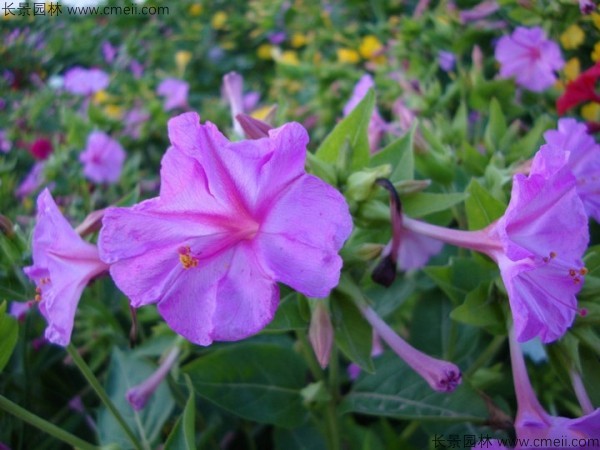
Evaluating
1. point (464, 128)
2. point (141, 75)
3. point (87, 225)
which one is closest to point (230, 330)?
point (87, 225)

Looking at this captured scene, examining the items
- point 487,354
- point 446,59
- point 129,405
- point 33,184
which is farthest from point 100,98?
point 487,354

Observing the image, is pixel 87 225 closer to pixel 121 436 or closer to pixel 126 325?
pixel 121 436

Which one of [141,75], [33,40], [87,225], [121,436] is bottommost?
[141,75]

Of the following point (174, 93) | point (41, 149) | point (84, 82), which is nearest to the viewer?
point (41, 149)

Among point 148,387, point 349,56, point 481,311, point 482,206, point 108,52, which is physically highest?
point 482,206

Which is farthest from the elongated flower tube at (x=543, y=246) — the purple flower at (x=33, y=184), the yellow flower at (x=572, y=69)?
the purple flower at (x=33, y=184)

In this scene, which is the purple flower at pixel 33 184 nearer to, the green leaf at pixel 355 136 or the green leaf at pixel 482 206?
the green leaf at pixel 355 136

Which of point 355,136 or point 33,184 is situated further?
point 33,184

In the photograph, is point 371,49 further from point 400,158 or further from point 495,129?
point 400,158
